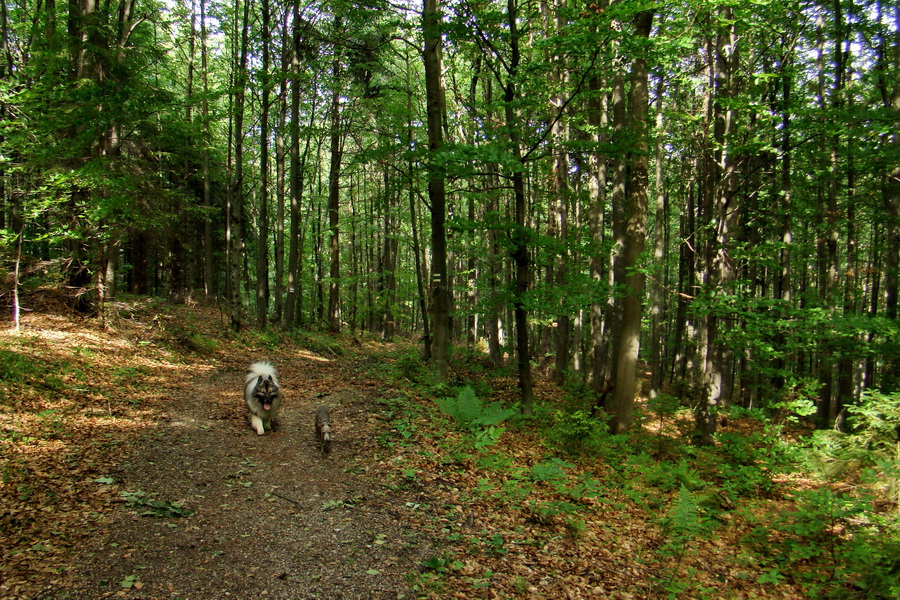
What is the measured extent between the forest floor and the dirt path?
2 cm

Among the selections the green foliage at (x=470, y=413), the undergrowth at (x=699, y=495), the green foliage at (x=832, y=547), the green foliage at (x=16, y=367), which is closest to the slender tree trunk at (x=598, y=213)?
the undergrowth at (x=699, y=495)

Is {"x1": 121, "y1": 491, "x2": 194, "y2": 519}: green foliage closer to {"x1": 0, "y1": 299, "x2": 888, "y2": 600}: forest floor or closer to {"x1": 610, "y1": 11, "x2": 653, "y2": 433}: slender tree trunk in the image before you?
{"x1": 0, "y1": 299, "x2": 888, "y2": 600}: forest floor

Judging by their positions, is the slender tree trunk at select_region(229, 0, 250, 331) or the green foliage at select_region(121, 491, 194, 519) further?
the slender tree trunk at select_region(229, 0, 250, 331)

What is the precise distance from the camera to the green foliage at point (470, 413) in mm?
8312

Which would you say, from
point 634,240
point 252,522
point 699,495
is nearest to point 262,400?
point 252,522

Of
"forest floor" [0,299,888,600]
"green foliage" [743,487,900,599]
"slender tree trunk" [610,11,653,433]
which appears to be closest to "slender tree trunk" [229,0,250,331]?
"forest floor" [0,299,888,600]

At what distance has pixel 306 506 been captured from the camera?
17.3ft

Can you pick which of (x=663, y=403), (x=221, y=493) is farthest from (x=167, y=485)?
(x=663, y=403)

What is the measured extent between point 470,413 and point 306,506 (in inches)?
153

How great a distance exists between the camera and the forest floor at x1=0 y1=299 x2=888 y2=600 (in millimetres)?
3959

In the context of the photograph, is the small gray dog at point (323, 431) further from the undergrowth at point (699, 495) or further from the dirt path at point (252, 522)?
the undergrowth at point (699, 495)

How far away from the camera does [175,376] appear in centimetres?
1003

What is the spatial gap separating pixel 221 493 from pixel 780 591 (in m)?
6.56

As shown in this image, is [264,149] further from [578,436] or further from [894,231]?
[894,231]
